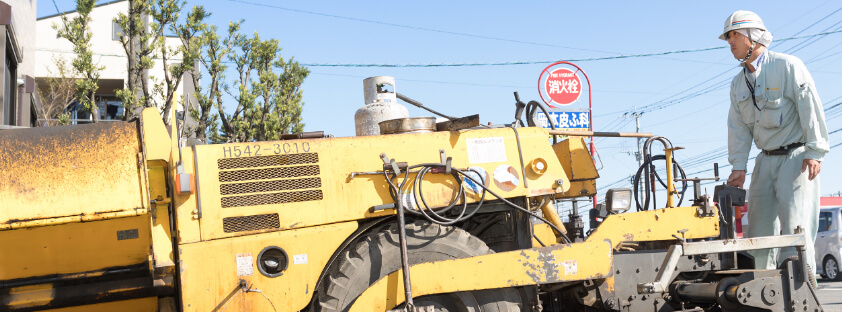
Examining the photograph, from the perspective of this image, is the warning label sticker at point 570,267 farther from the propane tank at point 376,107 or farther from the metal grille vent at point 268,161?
the propane tank at point 376,107

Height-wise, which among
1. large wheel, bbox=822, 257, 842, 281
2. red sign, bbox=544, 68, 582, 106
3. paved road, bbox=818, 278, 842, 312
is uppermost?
red sign, bbox=544, 68, 582, 106

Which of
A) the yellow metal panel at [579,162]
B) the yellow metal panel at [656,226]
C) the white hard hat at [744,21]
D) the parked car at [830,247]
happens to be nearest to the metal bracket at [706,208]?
the yellow metal panel at [656,226]

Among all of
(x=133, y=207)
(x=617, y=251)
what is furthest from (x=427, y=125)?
(x=133, y=207)

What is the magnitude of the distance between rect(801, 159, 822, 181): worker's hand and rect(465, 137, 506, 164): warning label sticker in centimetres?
220

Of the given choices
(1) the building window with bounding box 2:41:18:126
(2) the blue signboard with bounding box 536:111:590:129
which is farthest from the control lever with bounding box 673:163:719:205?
(1) the building window with bounding box 2:41:18:126

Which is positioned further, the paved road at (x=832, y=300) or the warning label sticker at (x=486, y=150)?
the paved road at (x=832, y=300)

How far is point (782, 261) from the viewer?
→ 18.4 feet

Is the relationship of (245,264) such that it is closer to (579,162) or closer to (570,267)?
(570,267)

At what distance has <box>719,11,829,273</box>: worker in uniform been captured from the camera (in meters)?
5.46

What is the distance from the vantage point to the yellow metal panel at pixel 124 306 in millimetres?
5008

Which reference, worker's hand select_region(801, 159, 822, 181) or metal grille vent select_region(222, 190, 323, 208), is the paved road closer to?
worker's hand select_region(801, 159, 822, 181)

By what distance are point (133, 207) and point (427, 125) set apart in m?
1.96

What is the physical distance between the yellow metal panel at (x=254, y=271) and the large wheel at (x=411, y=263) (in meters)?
0.13

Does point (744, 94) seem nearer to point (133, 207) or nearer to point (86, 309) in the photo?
point (133, 207)
